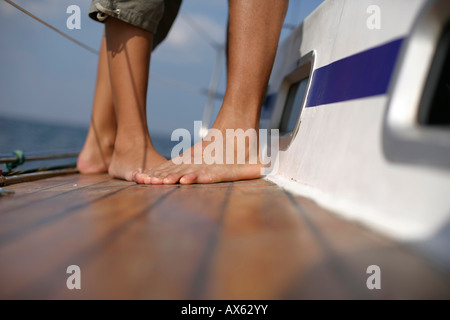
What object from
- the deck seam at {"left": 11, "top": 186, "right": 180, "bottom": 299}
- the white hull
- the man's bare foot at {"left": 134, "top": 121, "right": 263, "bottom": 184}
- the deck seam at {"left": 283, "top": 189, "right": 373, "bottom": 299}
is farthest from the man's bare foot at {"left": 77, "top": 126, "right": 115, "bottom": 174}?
the deck seam at {"left": 283, "top": 189, "right": 373, "bottom": 299}

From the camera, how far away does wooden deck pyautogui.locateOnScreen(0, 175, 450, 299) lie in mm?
334

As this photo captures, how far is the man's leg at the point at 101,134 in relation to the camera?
4.98ft

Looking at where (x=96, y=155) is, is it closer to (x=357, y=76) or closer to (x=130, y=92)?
(x=130, y=92)

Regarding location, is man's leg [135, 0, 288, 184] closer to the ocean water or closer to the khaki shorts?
the khaki shorts

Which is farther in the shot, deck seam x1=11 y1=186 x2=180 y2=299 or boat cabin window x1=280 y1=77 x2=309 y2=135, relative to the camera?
boat cabin window x1=280 y1=77 x2=309 y2=135

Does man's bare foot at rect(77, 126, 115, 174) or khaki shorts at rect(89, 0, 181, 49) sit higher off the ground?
khaki shorts at rect(89, 0, 181, 49)

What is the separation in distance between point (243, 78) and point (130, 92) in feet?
1.26

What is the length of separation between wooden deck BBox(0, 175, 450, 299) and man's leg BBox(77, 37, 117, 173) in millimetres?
883

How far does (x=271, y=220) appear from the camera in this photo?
1.80ft

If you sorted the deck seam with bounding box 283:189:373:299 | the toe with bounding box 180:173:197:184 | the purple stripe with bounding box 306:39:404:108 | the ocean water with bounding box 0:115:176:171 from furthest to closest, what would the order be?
the ocean water with bounding box 0:115:176:171 < the toe with bounding box 180:173:197:184 < the purple stripe with bounding box 306:39:404:108 < the deck seam with bounding box 283:189:373:299

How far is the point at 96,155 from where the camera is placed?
1527 millimetres

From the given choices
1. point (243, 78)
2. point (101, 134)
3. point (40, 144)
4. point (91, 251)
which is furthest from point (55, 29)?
point (40, 144)

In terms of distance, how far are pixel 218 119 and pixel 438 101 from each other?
57 centimetres
